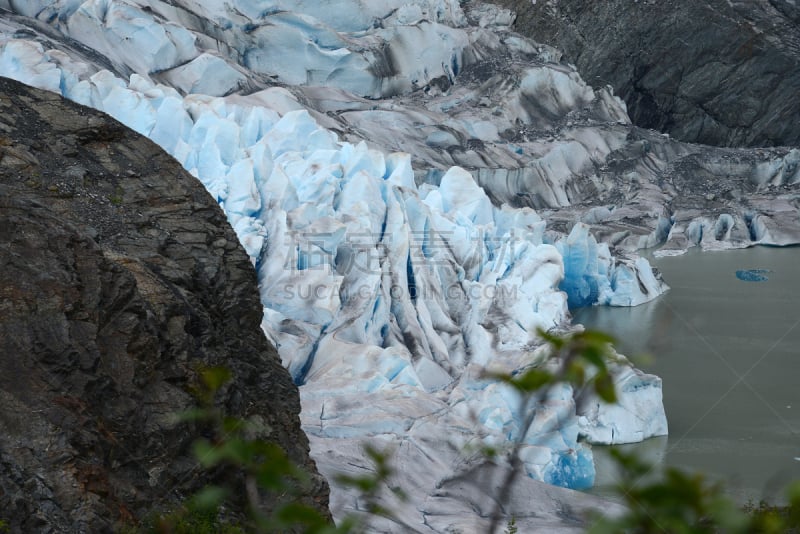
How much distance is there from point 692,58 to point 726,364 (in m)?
17.6

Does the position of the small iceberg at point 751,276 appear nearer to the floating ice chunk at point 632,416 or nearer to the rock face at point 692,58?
the floating ice chunk at point 632,416

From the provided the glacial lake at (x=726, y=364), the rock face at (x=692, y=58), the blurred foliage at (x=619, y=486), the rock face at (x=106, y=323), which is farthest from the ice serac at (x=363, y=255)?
the rock face at (x=692, y=58)

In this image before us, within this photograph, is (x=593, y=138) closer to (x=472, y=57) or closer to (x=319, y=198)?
A: (x=472, y=57)

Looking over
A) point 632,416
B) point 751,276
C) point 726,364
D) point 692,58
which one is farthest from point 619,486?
point 692,58

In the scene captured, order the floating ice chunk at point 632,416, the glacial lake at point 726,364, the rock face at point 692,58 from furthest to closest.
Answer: the rock face at point 692,58 → the floating ice chunk at point 632,416 → the glacial lake at point 726,364

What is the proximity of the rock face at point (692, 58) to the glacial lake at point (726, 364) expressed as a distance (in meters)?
9.62

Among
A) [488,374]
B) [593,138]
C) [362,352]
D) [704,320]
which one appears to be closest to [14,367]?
[488,374]

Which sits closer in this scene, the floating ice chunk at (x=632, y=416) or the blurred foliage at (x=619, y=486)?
the blurred foliage at (x=619, y=486)

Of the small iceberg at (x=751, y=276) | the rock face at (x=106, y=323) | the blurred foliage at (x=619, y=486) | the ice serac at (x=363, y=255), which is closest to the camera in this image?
the blurred foliage at (x=619, y=486)

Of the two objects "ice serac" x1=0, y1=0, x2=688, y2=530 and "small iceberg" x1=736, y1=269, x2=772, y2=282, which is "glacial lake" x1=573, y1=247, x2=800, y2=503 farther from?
"ice serac" x1=0, y1=0, x2=688, y2=530

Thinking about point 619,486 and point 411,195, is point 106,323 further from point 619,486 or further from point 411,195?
point 411,195

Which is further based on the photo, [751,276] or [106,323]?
[751,276]

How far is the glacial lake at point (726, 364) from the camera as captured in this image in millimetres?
7305

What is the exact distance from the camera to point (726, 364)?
32.4ft
